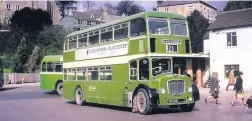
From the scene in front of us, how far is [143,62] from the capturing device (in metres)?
14.8

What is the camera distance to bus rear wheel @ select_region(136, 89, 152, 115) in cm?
1427

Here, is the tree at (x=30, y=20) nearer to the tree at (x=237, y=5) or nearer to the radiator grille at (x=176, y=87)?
the tree at (x=237, y=5)

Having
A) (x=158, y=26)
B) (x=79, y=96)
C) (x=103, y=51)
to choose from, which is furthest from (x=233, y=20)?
(x=158, y=26)

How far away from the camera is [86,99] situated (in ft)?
64.0

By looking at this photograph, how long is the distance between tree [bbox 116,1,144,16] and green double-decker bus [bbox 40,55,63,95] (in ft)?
351

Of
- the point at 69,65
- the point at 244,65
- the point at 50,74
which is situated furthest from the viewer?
the point at 244,65

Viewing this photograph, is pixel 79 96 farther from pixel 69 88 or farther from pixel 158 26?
pixel 158 26

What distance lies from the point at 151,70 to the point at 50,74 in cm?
1534

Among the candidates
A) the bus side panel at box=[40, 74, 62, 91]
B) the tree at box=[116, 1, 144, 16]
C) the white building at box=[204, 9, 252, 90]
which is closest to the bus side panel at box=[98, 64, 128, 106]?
the bus side panel at box=[40, 74, 62, 91]

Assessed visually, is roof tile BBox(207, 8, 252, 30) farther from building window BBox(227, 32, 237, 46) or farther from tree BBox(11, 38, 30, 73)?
tree BBox(11, 38, 30, 73)

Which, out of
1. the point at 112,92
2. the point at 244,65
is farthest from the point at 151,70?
the point at 244,65

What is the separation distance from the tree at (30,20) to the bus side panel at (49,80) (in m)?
57.4

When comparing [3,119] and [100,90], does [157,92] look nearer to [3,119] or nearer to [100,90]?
[100,90]

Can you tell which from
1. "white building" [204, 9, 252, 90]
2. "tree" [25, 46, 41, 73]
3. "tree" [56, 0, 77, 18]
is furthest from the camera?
"tree" [56, 0, 77, 18]
